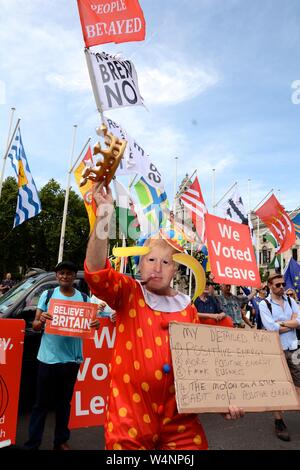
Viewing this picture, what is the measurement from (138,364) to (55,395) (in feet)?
7.09

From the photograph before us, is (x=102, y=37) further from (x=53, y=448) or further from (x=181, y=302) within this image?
(x=53, y=448)

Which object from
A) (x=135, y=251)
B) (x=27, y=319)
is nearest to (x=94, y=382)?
(x=27, y=319)

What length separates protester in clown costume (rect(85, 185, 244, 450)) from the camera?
210 cm

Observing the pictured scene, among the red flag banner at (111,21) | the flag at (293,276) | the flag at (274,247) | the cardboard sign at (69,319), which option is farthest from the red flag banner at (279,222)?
the cardboard sign at (69,319)

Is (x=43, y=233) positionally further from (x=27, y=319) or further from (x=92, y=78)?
(x=27, y=319)

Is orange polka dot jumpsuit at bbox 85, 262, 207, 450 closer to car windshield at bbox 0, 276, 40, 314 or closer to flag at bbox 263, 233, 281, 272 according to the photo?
car windshield at bbox 0, 276, 40, 314

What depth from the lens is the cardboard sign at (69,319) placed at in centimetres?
371

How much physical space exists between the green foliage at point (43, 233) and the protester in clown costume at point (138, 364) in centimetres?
3293

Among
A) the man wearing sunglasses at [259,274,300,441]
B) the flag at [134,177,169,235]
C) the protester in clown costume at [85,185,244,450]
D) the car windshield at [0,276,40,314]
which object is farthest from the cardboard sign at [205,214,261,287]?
the flag at [134,177,169,235]

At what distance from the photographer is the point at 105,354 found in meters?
4.33

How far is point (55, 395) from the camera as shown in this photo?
3.97 metres

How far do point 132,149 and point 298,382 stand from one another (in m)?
5.11

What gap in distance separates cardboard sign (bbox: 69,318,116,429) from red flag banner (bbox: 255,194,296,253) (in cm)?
901
